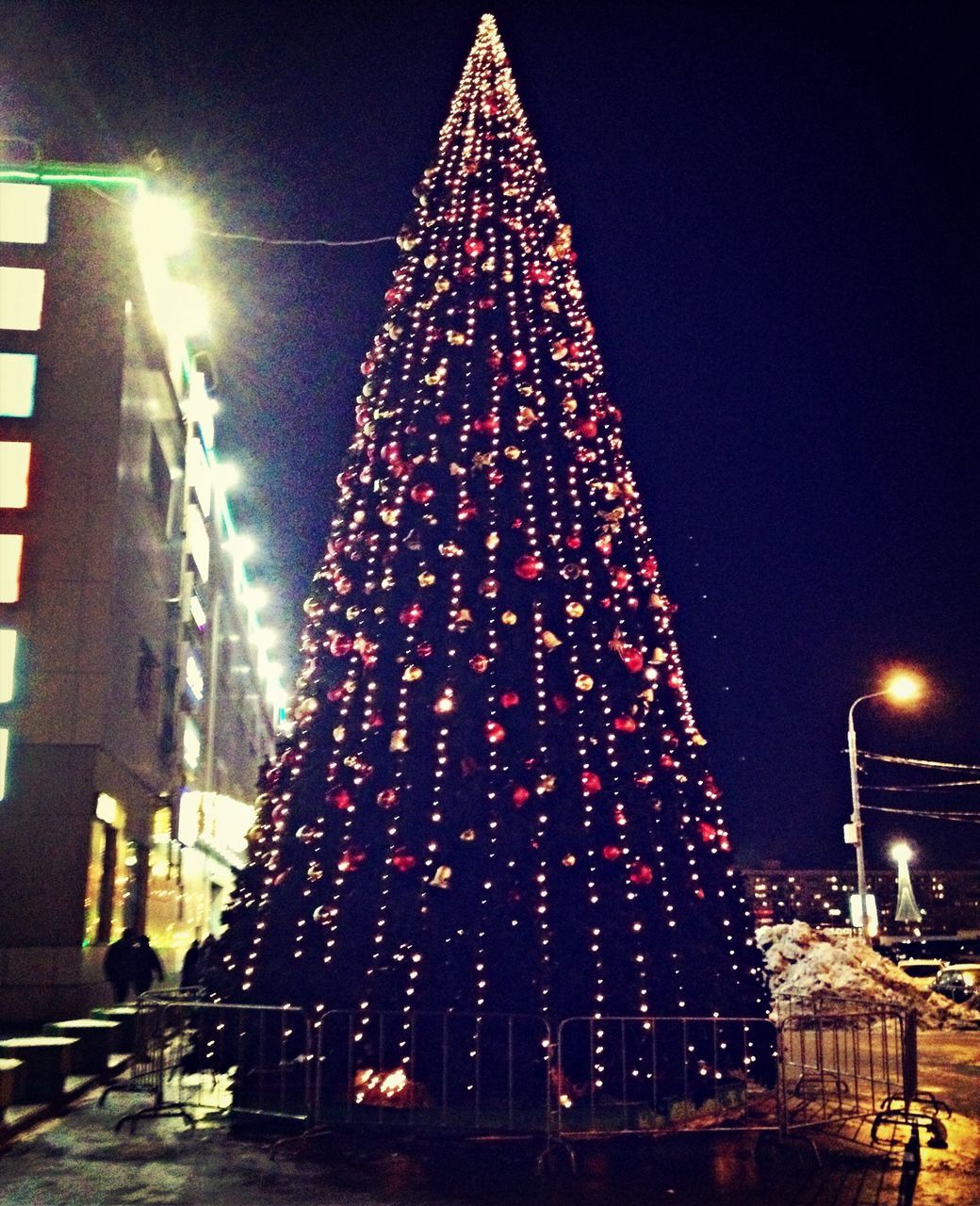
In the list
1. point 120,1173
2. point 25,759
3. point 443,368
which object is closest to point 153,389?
point 25,759

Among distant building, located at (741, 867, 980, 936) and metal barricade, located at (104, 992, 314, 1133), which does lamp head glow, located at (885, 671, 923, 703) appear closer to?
metal barricade, located at (104, 992, 314, 1133)

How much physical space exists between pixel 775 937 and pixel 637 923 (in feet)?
55.8

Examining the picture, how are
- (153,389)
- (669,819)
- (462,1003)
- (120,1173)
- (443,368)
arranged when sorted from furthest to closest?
(153,389)
(443,368)
(669,819)
(462,1003)
(120,1173)

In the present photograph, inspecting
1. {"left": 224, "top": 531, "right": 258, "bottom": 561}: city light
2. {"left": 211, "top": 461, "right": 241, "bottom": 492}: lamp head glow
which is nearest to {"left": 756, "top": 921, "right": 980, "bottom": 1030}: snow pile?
{"left": 211, "top": 461, "right": 241, "bottom": 492}: lamp head glow

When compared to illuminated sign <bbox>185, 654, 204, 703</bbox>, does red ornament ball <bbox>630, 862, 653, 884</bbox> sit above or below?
below

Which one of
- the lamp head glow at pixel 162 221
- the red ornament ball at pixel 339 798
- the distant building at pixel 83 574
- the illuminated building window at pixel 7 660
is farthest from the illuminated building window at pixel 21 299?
the red ornament ball at pixel 339 798

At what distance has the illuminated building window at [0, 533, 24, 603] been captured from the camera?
2020cm

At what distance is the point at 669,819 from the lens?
10.6m

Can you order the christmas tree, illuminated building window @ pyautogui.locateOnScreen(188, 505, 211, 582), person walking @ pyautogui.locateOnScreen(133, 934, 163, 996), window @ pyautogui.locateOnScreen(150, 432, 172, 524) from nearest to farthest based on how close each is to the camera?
1. the christmas tree
2. person walking @ pyautogui.locateOnScreen(133, 934, 163, 996)
3. window @ pyautogui.locateOnScreen(150, 432, 172, 524)
4. illuminated building window @ pyautogui.locateOnScreen(188, 505, 211, 582)

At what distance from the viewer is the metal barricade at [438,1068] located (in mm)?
9422

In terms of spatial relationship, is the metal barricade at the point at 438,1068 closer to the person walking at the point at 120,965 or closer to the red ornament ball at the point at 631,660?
the red ornament ball at the point at 631,660

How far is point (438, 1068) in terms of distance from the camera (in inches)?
376

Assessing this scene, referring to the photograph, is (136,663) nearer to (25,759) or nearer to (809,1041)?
(25,759)

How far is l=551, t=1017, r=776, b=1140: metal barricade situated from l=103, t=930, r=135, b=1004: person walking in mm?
12690
